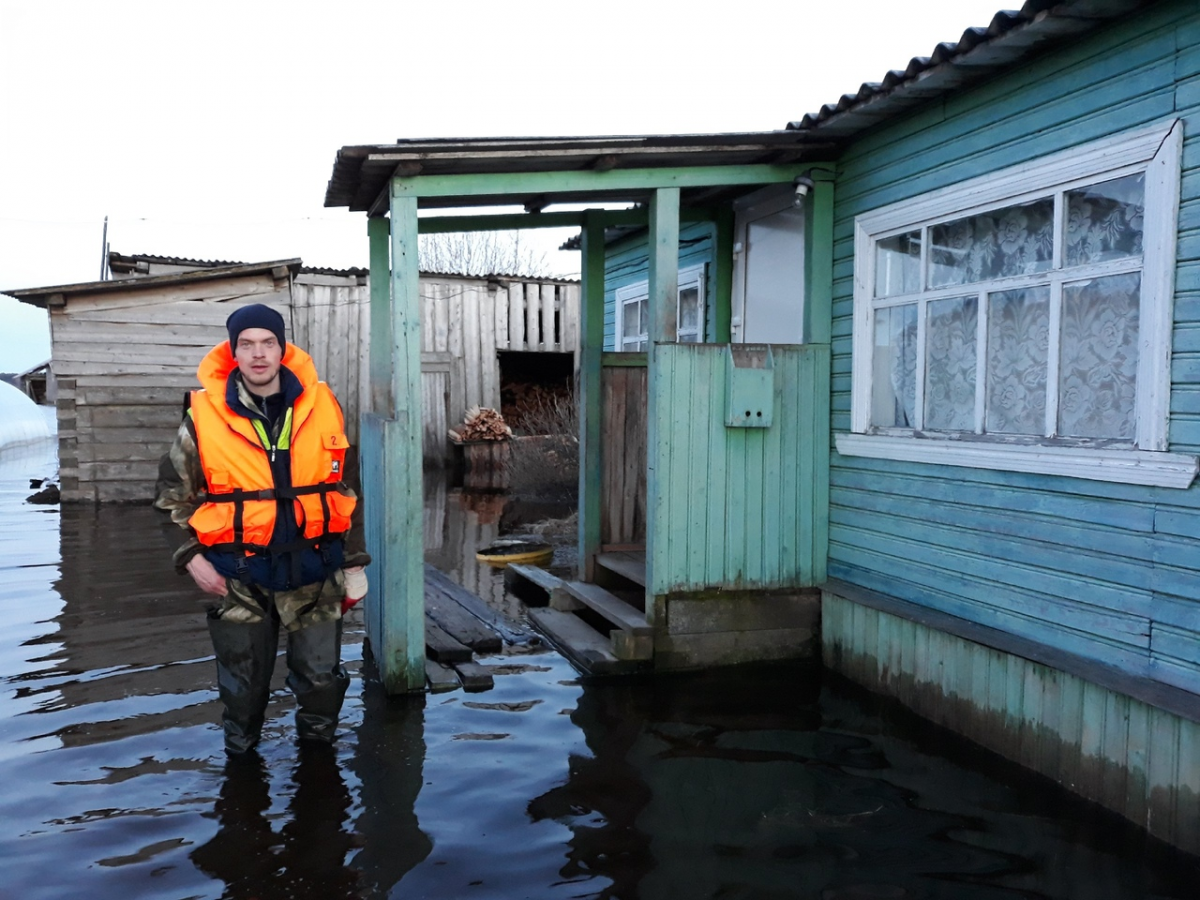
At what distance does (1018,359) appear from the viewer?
16.9ft

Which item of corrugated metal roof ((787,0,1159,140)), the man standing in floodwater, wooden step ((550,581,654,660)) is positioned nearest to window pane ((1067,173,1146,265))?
corrugated metal roof ((787,0,1159,140))

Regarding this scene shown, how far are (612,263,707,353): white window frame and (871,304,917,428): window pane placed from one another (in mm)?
1952

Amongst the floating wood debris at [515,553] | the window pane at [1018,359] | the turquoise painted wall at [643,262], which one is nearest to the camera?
the window pane at [1018,359]

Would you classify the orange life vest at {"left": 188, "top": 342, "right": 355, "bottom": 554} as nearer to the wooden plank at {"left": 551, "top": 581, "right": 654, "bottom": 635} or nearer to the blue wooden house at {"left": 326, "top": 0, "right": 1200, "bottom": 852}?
the blue wooden house at {"left": 326, "top": 0, "right": 1200, "bottom": 852}

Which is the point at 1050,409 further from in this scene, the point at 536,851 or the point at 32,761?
the point at 32,761

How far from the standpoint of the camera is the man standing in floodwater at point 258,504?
4.31 meters

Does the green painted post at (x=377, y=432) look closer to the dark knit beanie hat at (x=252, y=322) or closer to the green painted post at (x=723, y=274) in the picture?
the dark knit beanie hat at (x=252, y=322)

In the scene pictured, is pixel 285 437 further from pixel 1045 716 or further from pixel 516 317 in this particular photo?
pixel 516 317

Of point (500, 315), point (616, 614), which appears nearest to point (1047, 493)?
point (616, 614)

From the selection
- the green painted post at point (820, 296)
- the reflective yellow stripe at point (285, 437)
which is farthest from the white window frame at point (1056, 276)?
the reflective yellow stripe at point (285, 437)

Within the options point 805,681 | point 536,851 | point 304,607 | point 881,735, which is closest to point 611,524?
point 805,681

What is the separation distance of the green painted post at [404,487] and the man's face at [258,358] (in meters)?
1.36

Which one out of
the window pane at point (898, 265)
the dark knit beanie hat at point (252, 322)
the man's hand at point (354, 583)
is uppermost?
the window pane at point (898, 265)

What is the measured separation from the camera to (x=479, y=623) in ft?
24.2
